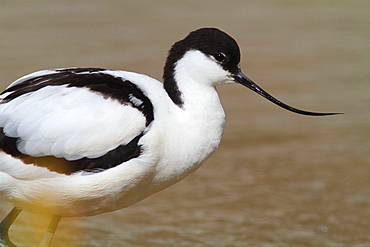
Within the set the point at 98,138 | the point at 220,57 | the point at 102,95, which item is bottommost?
the point at 98,138

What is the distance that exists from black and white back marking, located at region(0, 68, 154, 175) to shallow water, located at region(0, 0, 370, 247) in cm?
126

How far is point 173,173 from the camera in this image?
14.2ft

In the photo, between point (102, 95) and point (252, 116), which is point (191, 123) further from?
point (252, 116)

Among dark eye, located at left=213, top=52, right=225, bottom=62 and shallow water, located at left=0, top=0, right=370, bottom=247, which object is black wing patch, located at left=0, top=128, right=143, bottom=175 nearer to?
dark eye, located at left=213, top=52, right=225, bottom=62

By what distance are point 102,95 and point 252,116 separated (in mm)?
3972

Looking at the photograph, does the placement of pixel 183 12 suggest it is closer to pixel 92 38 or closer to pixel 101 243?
pixel 92 38

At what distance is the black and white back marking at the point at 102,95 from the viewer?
4188mm

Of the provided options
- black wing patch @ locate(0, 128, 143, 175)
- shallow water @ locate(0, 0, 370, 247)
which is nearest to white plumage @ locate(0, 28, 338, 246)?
black wing patch @ locate(0, 128, 143, 175)

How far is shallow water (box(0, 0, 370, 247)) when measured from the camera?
579 cm

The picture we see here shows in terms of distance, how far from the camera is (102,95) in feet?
13.9

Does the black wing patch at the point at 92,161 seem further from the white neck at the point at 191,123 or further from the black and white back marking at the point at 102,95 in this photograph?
the white neck at the point at 191,123

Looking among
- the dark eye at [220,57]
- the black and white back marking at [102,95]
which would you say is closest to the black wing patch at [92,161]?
the black and white back marking at [102,95]

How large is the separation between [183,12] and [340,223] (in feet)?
18.2

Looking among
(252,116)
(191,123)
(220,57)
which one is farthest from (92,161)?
(252,116)
